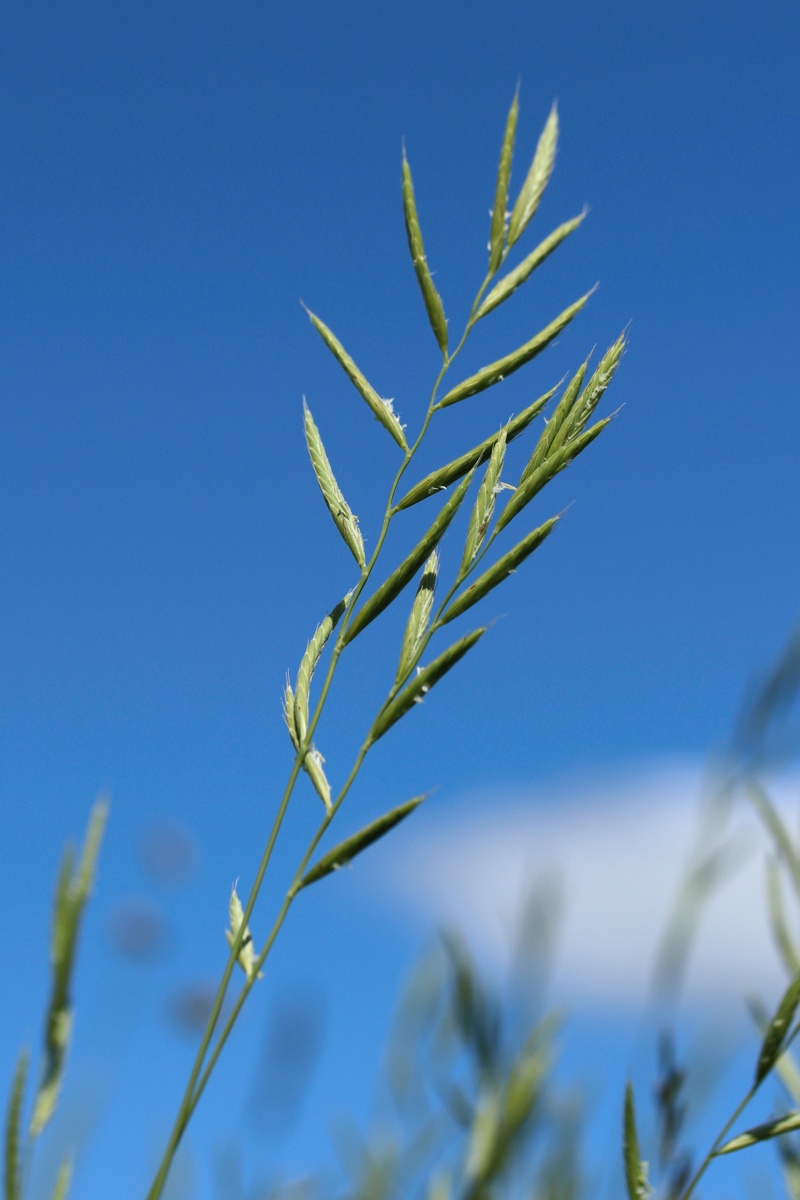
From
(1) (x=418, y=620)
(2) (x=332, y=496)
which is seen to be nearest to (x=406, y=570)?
(1) (x=418, y=620)

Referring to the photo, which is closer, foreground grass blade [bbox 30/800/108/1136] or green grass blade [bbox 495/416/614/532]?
foreground grass blade [bbox 30/800/108/1136]

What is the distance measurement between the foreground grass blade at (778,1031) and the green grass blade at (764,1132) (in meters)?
0.03

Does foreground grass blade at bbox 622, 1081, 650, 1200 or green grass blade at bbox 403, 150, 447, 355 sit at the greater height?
green grass blade at bbox 403, 150, 447, 355

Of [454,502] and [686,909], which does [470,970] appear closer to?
[686,909]

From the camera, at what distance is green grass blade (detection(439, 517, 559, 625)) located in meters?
0.88

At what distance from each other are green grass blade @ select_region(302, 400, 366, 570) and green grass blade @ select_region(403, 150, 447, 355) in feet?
0.49

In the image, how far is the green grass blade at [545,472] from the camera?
0.89m

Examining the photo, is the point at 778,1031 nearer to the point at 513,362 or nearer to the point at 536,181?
the point at 513,362

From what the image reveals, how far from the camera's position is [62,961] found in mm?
640

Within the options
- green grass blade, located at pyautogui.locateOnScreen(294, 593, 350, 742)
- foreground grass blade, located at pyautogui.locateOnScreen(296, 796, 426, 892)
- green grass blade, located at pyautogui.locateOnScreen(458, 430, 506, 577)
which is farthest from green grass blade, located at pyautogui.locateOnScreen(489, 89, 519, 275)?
foreground grass blade, located at pyautogui.locateOnScreen(296, 796, 426, 892)

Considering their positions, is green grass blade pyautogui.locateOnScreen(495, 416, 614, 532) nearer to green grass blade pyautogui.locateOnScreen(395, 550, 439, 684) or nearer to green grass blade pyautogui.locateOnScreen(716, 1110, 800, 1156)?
green grass blade pyautogui.locateOnScreen(395, 550, 439, 684)

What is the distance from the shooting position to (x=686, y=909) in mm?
1009

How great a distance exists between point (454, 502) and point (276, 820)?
31cm

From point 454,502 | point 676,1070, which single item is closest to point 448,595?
point 454,502
